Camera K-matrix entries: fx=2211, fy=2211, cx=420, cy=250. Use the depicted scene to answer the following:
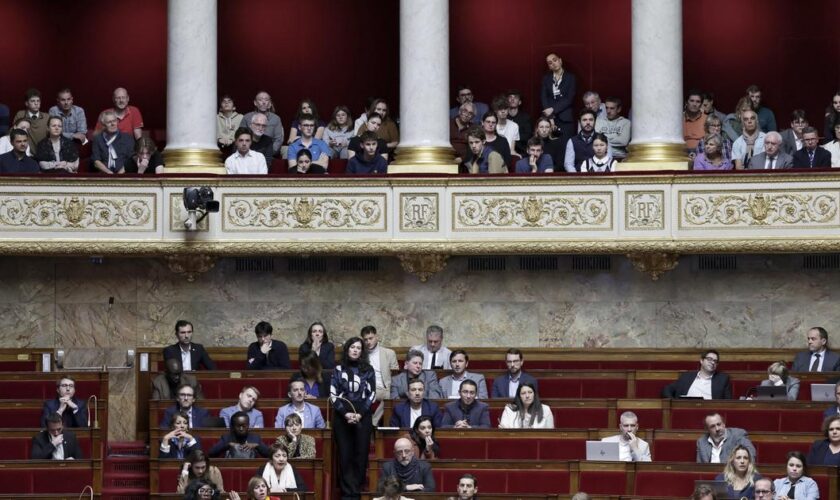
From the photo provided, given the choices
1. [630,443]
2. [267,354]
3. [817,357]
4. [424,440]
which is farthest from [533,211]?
[630,443]

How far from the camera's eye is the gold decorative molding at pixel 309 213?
24.4 meters

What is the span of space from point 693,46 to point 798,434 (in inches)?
340

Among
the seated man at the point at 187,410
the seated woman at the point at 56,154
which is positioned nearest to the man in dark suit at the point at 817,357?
the seated man at the point at 187,410

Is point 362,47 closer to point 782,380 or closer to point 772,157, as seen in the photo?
point 772,157

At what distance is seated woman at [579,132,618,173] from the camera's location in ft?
79.8

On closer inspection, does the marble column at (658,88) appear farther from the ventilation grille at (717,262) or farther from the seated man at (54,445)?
the seated man at (54,445)

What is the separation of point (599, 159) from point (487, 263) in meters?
1.70

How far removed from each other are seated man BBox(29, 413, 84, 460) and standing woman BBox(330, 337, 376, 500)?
2.41 metres

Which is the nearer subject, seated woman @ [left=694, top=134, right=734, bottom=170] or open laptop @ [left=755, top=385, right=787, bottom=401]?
open laptop @ [left=755, top=385, right=787, bottom=401]

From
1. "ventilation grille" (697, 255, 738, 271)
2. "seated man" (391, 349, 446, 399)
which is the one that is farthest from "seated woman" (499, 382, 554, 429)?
"ventilation grille" (697, 255, 738, 271)

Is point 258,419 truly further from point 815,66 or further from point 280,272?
point 815,66

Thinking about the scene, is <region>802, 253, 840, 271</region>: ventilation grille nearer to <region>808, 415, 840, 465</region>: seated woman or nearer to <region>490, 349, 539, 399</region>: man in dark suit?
<region>490, 349, 539, 399</region>: man in dark suit

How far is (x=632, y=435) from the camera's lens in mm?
19875

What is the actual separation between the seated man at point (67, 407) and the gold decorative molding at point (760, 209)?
694cm
